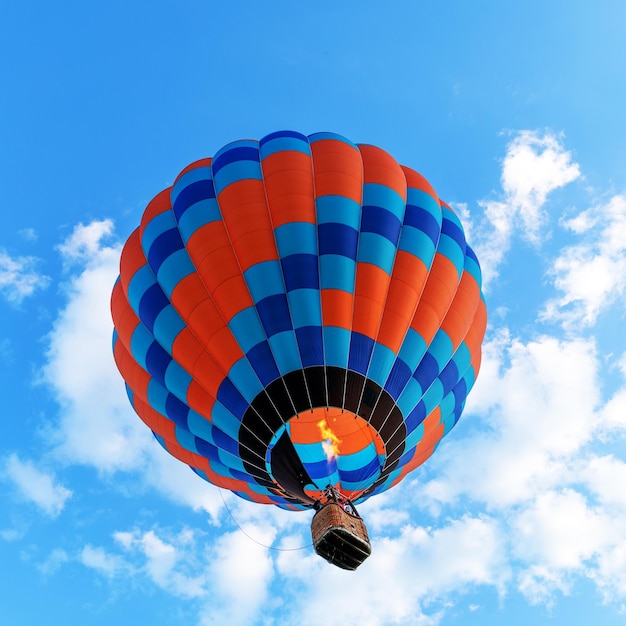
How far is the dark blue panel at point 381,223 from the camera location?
9.59 metres

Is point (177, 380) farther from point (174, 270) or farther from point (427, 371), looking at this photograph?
point (427, 371)

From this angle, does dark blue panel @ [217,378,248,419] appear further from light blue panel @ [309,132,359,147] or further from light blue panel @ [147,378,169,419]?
light blue panel @ [309,132,359,147]

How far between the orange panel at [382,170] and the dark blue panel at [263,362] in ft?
10.7

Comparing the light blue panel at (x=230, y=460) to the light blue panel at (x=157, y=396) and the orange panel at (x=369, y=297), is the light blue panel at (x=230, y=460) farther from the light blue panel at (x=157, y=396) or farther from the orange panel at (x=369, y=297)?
the orange panel at (x=369, y=297)

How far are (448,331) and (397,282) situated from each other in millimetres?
1178

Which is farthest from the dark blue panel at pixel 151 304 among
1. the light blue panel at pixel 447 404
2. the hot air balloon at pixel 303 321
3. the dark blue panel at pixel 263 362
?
the light blue panel at pixel 447 404

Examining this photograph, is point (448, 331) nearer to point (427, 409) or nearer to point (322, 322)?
point (427, 409)

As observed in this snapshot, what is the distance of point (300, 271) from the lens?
8.93 m

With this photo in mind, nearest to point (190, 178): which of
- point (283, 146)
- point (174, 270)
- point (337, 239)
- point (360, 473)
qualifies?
point (283, 146)

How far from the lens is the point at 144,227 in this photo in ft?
34.5

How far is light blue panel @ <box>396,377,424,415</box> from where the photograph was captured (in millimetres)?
8961

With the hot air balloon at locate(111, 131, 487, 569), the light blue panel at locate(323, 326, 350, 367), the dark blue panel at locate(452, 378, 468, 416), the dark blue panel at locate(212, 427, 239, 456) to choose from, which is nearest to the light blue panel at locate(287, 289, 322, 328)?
the hot air balloon at locate(111, 131, 487, 569)

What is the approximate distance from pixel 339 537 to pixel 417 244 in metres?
4.31

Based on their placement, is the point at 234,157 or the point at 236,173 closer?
the point at 236,173
